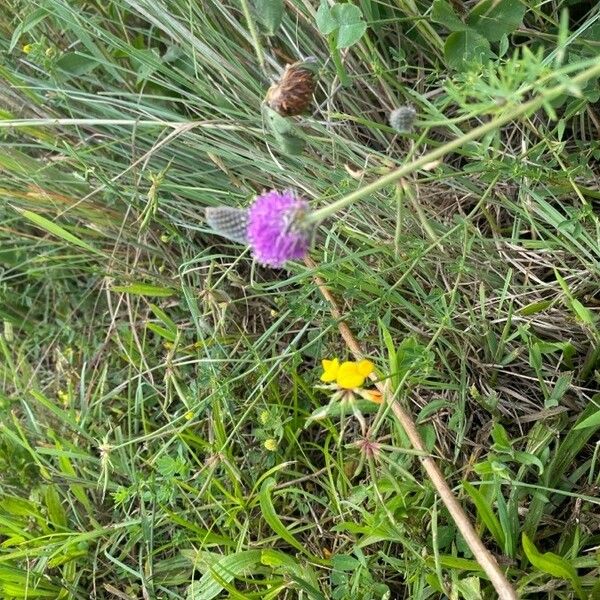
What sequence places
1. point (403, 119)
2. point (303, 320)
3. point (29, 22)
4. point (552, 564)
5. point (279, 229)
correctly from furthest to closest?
point (303, 320) < point (29, 22) < point (552, 564) < point (403, 119) < point (279, 229)

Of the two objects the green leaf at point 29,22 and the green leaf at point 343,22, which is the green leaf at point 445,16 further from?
the green leaf at point 29,22

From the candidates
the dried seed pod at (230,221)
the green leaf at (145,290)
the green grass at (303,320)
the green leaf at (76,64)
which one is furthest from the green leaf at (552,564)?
the green leaf at (76,64)

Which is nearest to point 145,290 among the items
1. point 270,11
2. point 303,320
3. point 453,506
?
point 303,320

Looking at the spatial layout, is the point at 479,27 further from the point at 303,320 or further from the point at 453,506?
the point at 453,506

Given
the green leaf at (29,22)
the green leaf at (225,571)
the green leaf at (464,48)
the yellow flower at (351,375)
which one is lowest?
the green leaf at (225,571)

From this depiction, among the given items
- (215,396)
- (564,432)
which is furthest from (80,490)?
(564,432)

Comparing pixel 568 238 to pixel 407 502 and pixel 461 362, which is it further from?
pixel 407 502
